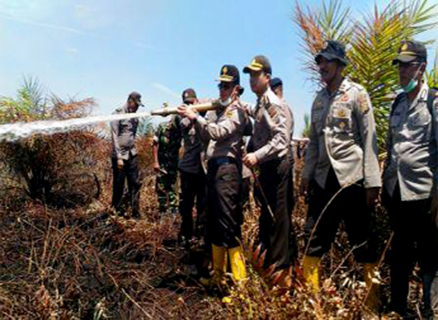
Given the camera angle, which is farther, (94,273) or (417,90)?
(94,273)

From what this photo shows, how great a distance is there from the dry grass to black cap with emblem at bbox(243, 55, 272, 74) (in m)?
1.35

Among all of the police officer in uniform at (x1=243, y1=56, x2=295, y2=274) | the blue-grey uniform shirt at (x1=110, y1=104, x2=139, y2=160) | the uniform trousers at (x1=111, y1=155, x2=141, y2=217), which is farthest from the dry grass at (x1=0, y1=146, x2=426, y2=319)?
the blue-grey uniform shirt at (x1=110, y1=104, x2=139, y2=160)

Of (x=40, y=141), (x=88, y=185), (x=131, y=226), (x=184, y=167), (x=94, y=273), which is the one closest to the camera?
(x=94, y=273)

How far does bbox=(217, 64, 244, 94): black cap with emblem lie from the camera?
11.0ft

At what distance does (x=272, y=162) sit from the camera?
3.19m

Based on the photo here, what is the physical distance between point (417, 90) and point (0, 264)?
138 inches

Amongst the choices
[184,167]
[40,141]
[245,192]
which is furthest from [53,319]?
[40,141]

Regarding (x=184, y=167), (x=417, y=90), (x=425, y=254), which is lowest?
(x=425, y=254)

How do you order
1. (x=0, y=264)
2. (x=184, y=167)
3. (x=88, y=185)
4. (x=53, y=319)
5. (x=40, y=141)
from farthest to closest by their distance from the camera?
(x=88, y=185) < (x=40, y=141) < (x=184, y=167) < (x=0, y=264) < (x=53, y=319)

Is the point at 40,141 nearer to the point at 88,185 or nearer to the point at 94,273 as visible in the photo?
the point at 88,185

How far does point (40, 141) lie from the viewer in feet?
20.8

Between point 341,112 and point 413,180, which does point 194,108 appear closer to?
point 341,112

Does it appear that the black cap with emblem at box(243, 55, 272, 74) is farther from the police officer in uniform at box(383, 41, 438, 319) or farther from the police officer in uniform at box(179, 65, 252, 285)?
the police officer in uniform at box(383, 41, 438, 319)

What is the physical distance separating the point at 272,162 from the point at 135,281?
4.79 ft
